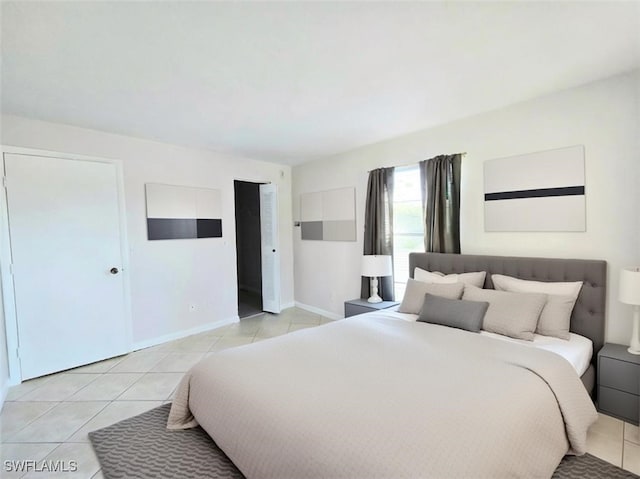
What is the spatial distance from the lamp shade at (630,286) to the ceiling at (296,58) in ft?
4.82

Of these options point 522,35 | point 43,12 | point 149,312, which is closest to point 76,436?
point 149,312

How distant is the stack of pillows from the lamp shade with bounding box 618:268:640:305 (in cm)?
30

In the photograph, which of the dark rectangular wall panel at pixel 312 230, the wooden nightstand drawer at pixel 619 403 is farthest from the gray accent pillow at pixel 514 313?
the dark rectangular wall panel at pixel 312 230

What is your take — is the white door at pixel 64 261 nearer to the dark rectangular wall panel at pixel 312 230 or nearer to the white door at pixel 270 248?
the white door at pixel 270 248

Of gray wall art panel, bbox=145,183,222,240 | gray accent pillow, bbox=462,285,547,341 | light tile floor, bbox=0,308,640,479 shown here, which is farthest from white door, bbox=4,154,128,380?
gray accent pillow, bbox=462,285,547,341

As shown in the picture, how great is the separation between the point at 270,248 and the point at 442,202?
2898 mm

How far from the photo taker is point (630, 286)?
2164mm

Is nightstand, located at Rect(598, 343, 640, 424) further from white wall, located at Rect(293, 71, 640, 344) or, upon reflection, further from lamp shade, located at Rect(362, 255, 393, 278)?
lamp shade, located at Rect(362, 255, 393, 278)

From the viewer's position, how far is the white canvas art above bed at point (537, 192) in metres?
2.61

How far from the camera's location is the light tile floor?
1.96 metres

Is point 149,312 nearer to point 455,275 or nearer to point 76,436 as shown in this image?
point 76,436

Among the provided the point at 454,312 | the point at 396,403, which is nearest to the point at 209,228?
the point at 454,312

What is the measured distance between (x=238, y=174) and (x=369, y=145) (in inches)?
78.1

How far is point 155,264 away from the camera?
12.8 ft
